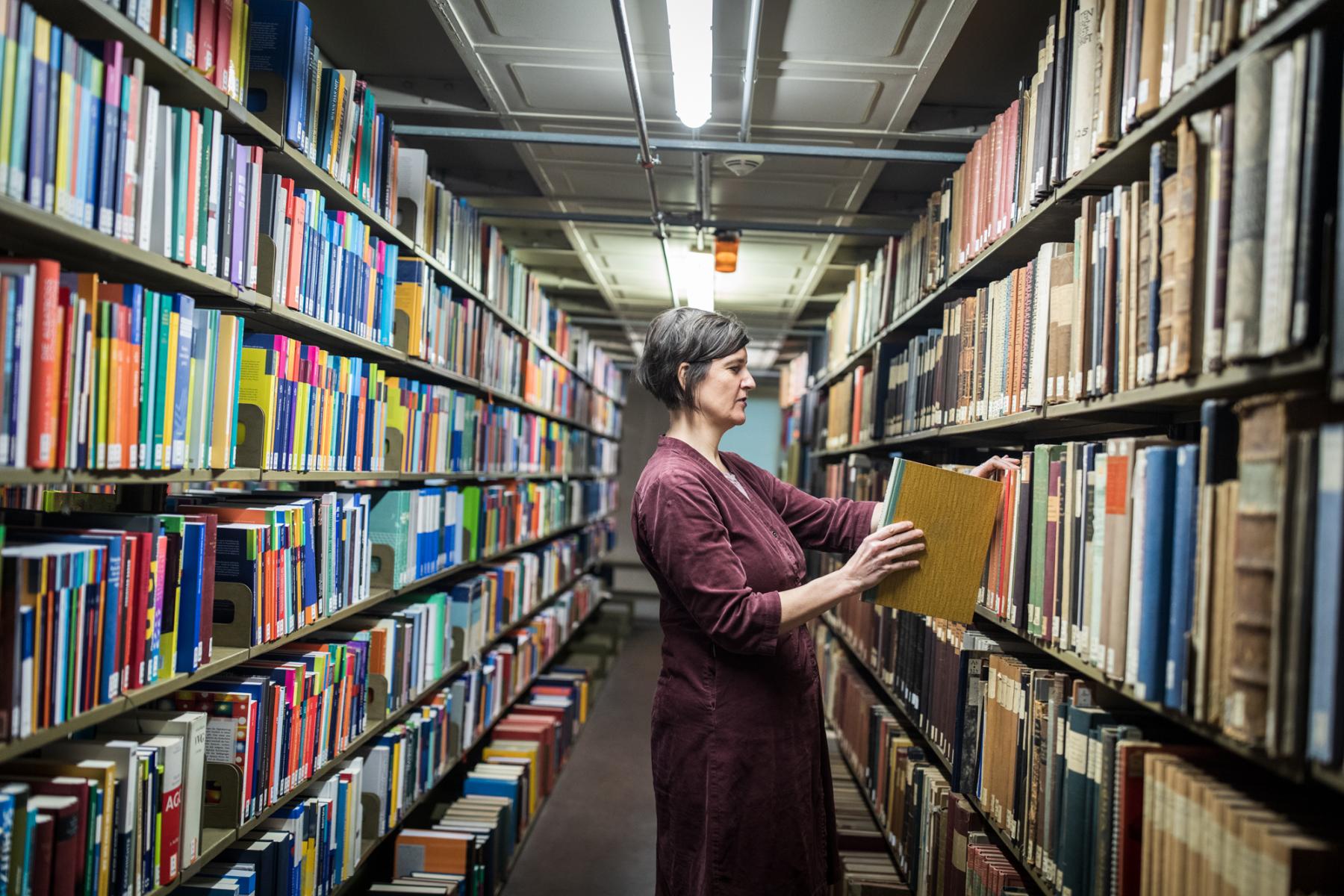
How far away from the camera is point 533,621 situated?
5.18 metres

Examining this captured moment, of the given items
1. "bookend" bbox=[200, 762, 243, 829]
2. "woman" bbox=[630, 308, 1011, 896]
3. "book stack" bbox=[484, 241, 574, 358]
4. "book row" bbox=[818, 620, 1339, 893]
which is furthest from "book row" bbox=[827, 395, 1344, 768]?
"book stack" bbox=[484, 241, 574, 358]

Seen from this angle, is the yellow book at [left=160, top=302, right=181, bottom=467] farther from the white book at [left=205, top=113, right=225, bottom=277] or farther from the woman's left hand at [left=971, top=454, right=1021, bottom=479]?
the woman's left hand at [left=971, top=454, right=1021, bottom=479]

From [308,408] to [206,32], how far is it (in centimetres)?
A: 86

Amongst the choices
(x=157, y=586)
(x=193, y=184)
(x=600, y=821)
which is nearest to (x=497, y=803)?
(x=600, y=821)

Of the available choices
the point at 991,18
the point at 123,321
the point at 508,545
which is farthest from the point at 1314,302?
the point at 508,545

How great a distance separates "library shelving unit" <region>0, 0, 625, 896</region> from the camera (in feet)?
4.36

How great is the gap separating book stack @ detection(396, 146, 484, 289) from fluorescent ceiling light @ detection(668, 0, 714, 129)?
88cm

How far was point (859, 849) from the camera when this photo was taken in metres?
2.96

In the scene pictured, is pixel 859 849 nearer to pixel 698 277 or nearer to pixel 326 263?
pixel 326 263

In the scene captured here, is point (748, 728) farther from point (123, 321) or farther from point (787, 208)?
point (787, 208)

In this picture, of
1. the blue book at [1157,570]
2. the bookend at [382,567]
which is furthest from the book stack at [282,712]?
the blue book at [1157,570]

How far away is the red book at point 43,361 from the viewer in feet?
4.06

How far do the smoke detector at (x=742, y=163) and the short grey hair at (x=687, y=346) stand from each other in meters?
1.63

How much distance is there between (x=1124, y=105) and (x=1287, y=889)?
3.53 ft
